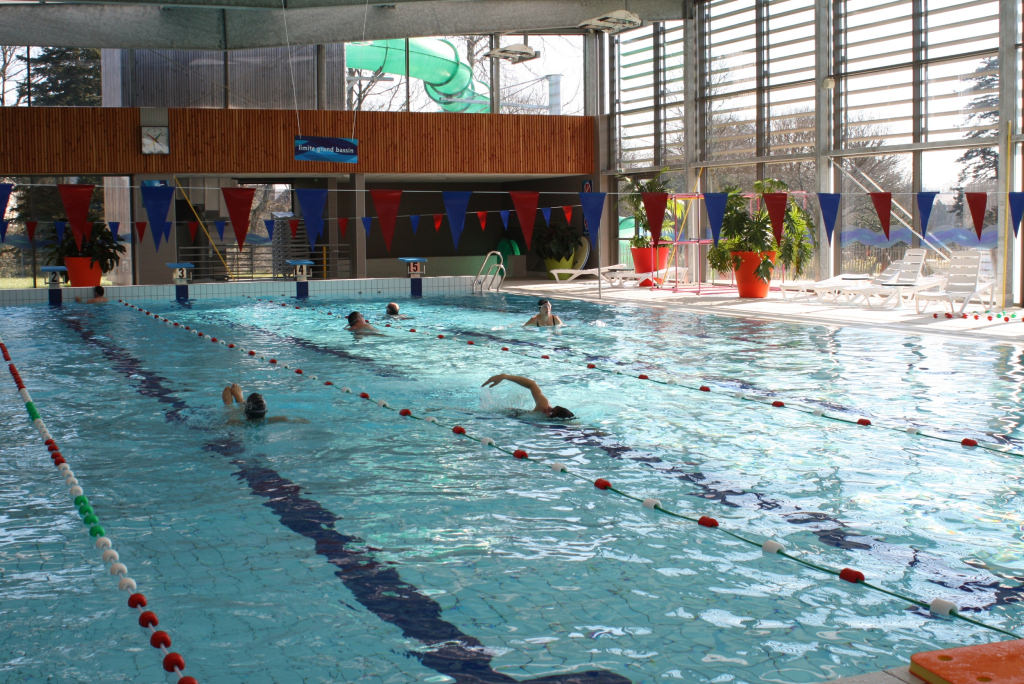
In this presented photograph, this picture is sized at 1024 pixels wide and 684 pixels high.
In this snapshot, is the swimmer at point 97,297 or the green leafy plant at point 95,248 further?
the green leafy plant at point 95,248

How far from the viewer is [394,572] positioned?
4.46 m

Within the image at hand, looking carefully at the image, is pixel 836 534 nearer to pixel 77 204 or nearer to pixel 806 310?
pixel 806 310

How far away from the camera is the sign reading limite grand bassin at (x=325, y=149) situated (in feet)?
71.3

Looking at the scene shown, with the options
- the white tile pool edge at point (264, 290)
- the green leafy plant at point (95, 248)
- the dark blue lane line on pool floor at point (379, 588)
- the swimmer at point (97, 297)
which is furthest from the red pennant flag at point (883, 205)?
the green leafy plant at point (95, 248)

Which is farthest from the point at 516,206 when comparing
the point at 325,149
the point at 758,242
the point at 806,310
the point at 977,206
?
the point at 325,149

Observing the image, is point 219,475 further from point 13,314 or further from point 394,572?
point 13,314

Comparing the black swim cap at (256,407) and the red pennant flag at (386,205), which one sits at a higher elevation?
the red pennant flag at (386,205)

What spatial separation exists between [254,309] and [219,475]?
478 inches

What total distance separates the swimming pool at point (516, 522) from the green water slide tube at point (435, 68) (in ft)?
47.1

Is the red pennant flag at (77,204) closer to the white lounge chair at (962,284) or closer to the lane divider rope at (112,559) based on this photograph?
the lane divider rope at (112,559)

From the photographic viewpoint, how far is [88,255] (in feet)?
68.4

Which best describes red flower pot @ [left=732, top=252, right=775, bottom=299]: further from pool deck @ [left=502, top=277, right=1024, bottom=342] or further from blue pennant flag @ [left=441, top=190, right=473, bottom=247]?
blue pennant flag @ [left=441, top=190, right=473, bottom=247]

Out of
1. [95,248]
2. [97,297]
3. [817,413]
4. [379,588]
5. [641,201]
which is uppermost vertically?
[641,201]

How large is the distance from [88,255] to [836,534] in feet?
63.2
